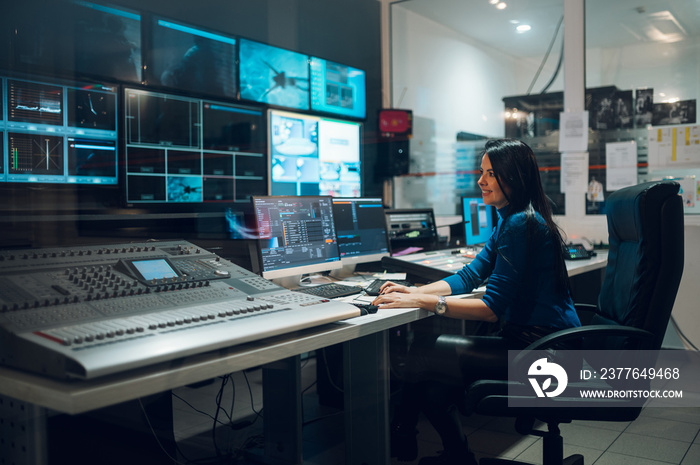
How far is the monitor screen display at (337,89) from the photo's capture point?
418cm

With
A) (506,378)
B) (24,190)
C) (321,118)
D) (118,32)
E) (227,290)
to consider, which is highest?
(118,32)

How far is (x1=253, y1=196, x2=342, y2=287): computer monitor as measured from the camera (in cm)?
225

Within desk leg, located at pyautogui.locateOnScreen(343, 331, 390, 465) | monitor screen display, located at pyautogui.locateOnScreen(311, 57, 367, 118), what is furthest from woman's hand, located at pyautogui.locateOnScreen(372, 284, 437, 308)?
monitor screen display, located at pyautogui.locateOnScreen(311, 57, 367, 118)

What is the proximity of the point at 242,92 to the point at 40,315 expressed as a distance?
2698 millimetres

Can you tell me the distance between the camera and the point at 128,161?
3.02m

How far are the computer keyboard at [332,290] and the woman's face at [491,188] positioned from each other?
61 cm

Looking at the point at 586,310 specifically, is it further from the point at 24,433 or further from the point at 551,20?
the point at 551,20

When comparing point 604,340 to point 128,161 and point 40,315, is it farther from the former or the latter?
point 128,161

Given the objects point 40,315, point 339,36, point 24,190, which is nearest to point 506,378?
point 40,315

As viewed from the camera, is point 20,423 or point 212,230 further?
point 212,230

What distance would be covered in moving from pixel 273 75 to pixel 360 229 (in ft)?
5.10

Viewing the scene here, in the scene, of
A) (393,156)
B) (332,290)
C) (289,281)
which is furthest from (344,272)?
(393,156)

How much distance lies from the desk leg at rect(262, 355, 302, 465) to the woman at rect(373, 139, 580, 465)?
44 cm

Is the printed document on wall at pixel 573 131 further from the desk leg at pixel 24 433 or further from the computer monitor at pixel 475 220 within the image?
the desk leg at pixel 24 433
